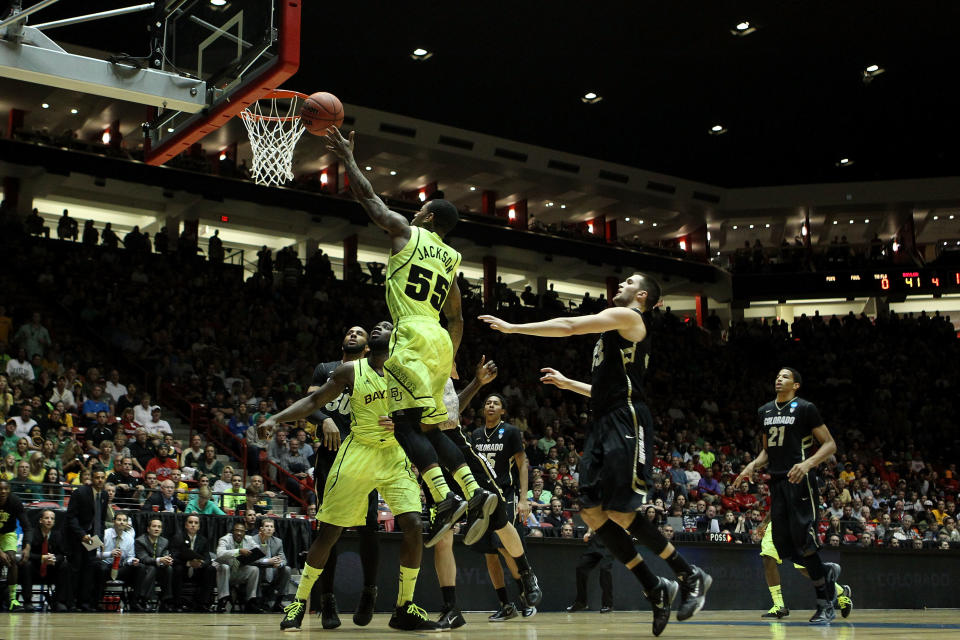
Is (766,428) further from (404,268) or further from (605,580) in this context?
(404,268)

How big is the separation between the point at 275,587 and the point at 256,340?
1075 centimetres

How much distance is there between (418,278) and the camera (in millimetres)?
6680

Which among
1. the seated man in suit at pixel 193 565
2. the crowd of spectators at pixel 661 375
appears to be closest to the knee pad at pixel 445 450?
the seated man in suit at pixel 193 565

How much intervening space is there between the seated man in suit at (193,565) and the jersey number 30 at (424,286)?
6.74 metres

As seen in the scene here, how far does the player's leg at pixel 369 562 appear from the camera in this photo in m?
7.31

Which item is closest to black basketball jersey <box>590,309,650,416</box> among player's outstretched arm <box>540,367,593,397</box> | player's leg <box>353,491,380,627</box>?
player's outstretched arm <box>540,367,593,397</box>

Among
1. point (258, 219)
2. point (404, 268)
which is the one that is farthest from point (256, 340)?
point (404, 268)

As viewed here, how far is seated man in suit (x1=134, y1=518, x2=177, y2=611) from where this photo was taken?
11664 millimetres

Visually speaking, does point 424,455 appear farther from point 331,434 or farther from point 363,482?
point 331,434

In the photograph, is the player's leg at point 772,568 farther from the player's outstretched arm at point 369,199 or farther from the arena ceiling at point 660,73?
the arena ceiling at point 660,73

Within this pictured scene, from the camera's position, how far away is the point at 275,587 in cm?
1234

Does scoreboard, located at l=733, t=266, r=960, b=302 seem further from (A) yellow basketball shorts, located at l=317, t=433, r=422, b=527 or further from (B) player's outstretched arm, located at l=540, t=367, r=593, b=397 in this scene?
(A) yellow basketball shorts, located at l=317, t=433, r=422, b=527

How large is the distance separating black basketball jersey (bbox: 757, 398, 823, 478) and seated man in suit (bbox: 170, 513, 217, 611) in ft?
22.1

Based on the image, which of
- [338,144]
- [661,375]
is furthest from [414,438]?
[661,375]
